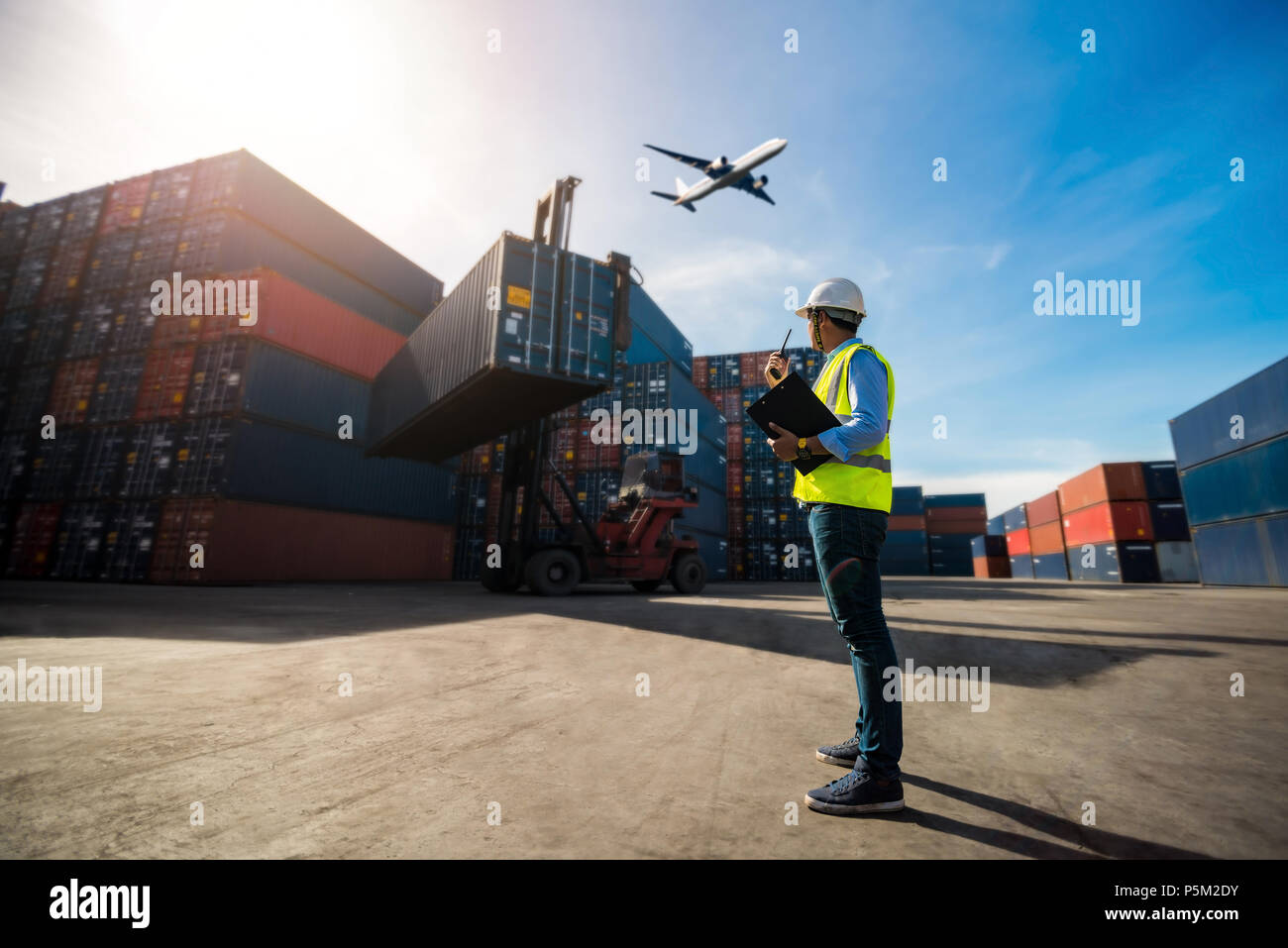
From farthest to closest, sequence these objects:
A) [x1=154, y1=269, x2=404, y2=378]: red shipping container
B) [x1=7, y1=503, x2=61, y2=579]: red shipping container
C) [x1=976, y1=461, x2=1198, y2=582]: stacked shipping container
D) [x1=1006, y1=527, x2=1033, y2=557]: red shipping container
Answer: [x1=1006, y1=527, x2=1033, y2=557]: red shipping container → [x1=976, y1=461, x2=1198, y2=582]: stacked shipping container → [x1=154, y1=269, x2=404, y2=378]: red shipping container → [x1=7, y1=503, x2=61, y2=579]: red shipping container

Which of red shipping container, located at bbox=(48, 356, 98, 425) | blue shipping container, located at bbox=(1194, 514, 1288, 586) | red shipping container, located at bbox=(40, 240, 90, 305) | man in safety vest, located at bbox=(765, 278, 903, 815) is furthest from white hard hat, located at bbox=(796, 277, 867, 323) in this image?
red shipping container, located at bbox=(40, 240, 90, 305)

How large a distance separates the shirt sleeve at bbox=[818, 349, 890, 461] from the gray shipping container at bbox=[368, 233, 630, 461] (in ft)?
29.4

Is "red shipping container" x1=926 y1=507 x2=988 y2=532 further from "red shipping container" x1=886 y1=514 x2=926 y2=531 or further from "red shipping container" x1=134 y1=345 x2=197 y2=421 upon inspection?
"red shipping container" x1=134 y1=345 x2=197 y2=421

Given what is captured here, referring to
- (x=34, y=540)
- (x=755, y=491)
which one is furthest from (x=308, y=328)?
(x=755, y=491)

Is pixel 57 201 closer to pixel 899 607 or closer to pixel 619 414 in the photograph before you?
pixel 619 414

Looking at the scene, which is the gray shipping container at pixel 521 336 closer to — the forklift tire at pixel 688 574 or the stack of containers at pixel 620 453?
the forklift tire at pixel 688 574

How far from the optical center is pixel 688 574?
13.7 meters

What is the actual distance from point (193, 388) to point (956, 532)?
157 ft

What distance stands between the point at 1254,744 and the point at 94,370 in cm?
2480

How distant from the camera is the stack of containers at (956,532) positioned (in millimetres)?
41344

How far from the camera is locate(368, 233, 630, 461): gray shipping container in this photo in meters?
10.7

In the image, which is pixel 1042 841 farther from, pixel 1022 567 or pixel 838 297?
pixel 1022 567

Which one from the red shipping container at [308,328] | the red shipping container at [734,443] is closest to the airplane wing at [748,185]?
the red shipping container at [734,443]

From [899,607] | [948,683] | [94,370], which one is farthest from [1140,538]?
[94,370]
